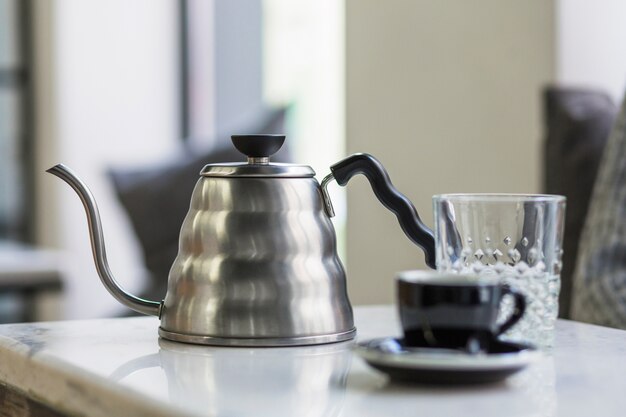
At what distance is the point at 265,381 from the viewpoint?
0.74 m

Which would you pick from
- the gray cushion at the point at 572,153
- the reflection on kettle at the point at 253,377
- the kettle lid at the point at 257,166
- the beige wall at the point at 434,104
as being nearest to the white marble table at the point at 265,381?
the reflection on kettle at the point at 253,377

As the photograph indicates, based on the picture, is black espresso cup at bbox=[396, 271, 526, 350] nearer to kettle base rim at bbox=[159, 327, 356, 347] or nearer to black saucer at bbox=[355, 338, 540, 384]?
black saucer at bbox=[355, 338, 540, 384]

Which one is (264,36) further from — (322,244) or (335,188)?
(322,244)

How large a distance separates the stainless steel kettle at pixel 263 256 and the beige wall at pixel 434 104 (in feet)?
4.86

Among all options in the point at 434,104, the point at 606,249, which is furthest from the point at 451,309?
the point at 434,104

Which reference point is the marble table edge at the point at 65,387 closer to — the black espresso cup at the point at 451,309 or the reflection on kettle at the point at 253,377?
the reflection on kettle at the point at 253,377

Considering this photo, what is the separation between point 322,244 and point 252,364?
161 mm

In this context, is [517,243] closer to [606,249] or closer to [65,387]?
[65,387]

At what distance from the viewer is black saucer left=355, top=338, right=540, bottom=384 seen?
0.69m

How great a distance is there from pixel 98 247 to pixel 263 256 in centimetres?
20

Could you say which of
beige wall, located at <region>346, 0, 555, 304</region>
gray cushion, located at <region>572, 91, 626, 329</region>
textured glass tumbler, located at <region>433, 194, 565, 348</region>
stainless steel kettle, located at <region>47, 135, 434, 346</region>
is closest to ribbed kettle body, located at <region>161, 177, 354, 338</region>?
stainless steel kettle, located at <region>47, 135, 434, 346</region>

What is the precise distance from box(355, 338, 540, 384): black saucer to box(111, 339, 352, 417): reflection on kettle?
0.11ft

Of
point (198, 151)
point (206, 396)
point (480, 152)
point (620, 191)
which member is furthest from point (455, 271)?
point (198, 151)

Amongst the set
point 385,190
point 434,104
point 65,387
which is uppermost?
point 434,104
